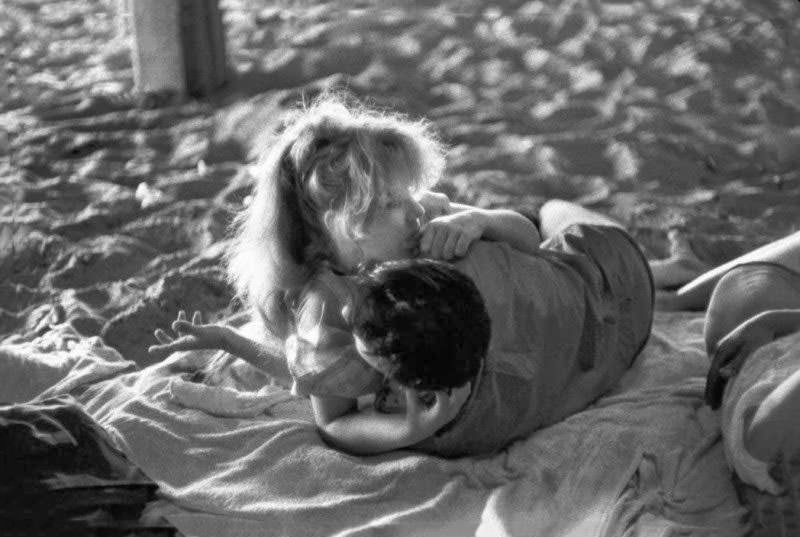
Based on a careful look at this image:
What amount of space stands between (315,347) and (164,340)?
40 cm

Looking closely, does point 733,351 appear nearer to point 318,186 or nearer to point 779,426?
point 779,426

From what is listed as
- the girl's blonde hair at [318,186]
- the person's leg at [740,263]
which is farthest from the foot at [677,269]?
the girl's blonde hair at [318,186]

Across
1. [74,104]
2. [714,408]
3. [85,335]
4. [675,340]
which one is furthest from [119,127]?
[714,408]

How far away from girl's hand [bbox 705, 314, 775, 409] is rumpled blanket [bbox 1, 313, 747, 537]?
0.04m

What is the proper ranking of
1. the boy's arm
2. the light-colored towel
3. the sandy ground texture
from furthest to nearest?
the sandy ground texture < the light-colored towel < the boy's arm

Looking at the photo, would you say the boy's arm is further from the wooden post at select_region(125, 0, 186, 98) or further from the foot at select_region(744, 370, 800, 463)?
the wooden post at select_region(125, 0, 186, 98)

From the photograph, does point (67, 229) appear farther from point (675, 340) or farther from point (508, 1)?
point (508, 1)

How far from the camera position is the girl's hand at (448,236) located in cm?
235

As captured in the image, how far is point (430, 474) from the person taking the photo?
7.37ft

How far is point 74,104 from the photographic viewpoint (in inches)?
173

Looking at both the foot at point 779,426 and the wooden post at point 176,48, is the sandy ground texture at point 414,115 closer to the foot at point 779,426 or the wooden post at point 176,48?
the wooden post at point 176,48

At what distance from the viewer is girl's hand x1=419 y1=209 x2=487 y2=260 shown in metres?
2.35

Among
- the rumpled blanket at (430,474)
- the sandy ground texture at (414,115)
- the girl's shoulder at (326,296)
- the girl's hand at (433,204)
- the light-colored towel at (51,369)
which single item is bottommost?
the sandy ground texture at (414,115)

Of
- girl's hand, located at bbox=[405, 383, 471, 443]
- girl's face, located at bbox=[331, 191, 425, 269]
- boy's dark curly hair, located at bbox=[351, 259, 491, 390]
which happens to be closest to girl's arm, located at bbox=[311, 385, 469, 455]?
girl's hand, located at bbox=[405, 383, 471, 443]
